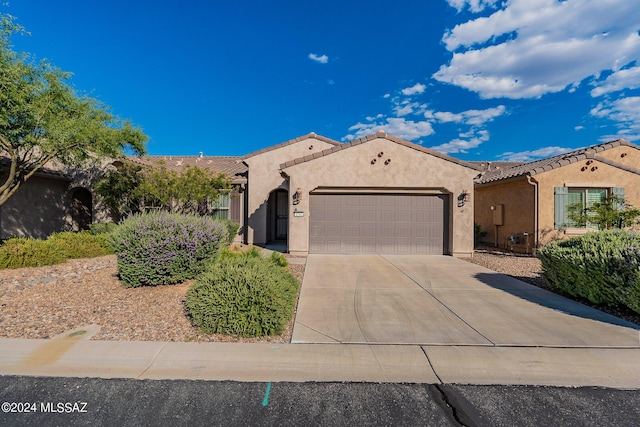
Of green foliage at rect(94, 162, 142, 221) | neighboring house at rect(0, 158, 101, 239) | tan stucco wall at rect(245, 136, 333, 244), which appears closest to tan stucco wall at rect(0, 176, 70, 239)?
neighboring house at rect(0, 158, 101, 239)

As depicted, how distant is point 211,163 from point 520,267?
1605 cm

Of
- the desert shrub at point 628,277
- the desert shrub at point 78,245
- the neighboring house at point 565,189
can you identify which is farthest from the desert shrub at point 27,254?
the neighboring house at point 565,189

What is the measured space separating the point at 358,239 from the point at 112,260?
327 inches

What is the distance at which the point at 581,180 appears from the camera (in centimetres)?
1139

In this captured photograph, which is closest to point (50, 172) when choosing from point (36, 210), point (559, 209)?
point (36, 210)

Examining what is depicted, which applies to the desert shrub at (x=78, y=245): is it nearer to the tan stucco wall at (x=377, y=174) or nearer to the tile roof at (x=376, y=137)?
the tan stucco wall at (x=377, y=174)

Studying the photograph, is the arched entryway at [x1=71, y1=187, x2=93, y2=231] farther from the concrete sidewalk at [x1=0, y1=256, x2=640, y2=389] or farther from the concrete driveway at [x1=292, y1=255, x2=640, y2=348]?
the concrete driveway at [x1=292, y1=255, x2=640, y2=348]

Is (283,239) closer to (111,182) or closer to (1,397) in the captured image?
(111,182)

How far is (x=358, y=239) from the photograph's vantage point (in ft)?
38.0

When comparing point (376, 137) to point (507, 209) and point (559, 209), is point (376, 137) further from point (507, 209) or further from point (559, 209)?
point (559, 209)

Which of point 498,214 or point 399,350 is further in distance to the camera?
point 498,214

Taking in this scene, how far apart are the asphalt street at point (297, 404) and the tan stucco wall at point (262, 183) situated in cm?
1128

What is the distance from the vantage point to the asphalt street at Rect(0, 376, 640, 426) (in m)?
2.64

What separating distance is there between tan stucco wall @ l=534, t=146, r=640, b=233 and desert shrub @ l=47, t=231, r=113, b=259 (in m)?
15.2
